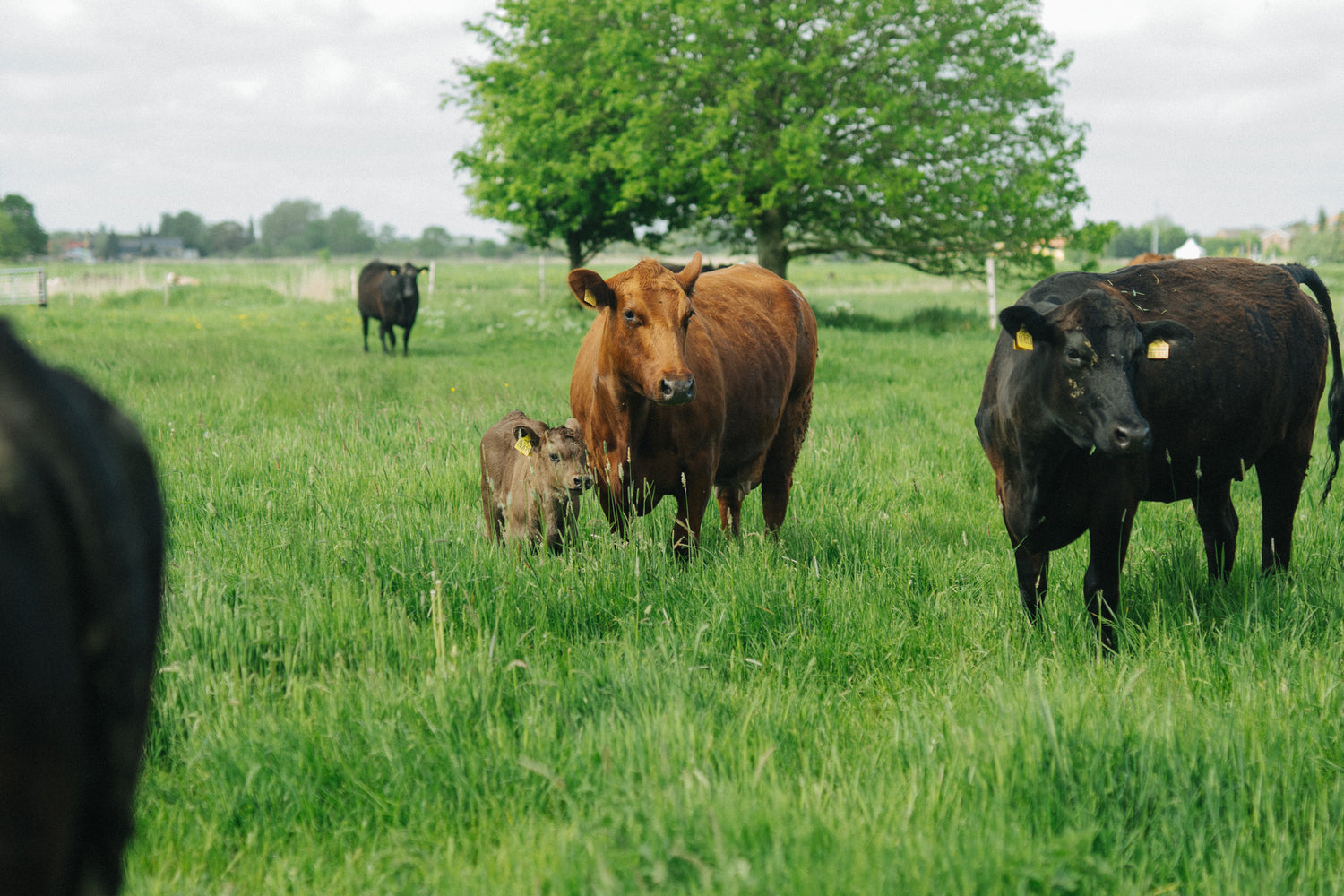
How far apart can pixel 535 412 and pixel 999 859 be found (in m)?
7.38

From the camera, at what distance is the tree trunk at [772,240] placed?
74.4 ft

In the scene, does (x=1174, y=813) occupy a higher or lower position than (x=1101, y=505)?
lower

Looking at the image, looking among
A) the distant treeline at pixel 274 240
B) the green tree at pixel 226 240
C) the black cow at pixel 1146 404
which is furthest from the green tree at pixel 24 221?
the black cow at pixel 1146 404

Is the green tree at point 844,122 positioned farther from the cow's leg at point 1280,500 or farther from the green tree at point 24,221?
the green tree at point 24,221

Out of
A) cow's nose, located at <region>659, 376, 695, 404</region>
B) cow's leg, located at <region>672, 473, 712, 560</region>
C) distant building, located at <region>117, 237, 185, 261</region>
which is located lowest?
cow's leg, located at <region>672, 473, 712, 560</region>

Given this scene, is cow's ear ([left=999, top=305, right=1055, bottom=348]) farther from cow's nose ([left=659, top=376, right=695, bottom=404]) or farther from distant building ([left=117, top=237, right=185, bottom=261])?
distant building ([left=117, top=237, right=185, bottom=261])

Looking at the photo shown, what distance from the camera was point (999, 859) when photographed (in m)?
1.91

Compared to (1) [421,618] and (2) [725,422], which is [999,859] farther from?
(2) [725,422]

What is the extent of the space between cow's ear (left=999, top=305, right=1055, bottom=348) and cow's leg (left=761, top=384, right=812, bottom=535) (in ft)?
7.57

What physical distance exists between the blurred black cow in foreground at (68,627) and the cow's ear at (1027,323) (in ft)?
10.4

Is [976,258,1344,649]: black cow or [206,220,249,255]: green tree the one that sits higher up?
[206,220,249,255]: green tree

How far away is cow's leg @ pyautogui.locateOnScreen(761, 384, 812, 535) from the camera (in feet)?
19.7

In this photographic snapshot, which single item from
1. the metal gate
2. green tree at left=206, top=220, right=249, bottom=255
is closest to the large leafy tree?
the metal gate

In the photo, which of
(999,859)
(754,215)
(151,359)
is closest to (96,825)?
(999,859)
